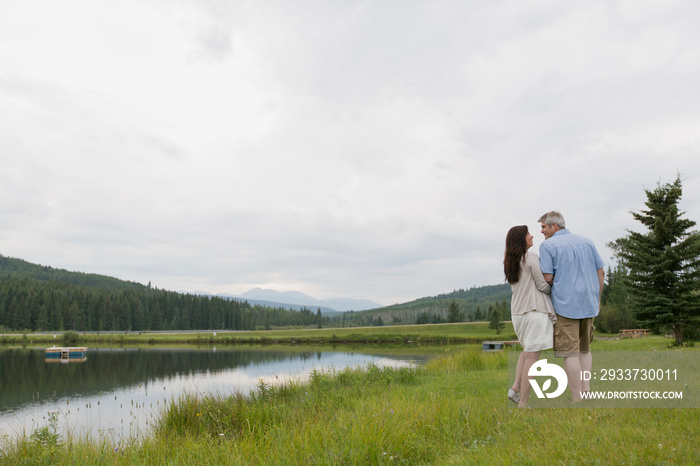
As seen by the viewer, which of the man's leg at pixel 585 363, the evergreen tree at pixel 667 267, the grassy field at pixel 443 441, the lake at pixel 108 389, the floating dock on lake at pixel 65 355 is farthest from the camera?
the floating dock on lake at pixel 65 355

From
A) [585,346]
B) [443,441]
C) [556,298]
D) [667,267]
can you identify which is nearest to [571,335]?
[585,346]

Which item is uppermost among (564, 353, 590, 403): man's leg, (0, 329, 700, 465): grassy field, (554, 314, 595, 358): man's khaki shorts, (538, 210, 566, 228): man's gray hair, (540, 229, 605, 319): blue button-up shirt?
(538, 210, 566, 228): man's gray hair

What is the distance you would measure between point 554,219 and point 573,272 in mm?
826

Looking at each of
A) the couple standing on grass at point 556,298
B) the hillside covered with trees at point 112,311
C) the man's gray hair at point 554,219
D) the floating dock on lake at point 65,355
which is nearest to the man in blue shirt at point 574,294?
the couple standing on grass at point 556,298

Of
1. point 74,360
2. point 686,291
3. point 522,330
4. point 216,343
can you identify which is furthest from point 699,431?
point 216,343

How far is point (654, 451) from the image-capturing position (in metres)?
3.12

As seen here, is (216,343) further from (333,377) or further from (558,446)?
(558,446)

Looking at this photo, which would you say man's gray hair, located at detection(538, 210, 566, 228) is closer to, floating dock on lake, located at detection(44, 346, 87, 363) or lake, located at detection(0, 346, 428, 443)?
lake, located at detection(0, 346, 428, 443)

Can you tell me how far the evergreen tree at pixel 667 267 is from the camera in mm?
16766

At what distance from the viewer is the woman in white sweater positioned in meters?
5.28

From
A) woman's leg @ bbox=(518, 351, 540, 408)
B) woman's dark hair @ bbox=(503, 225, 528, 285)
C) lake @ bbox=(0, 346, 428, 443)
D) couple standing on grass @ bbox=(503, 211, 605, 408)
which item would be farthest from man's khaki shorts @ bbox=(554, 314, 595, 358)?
lake @ bbox=(0, 346, 428, 443)

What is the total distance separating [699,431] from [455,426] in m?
2.15

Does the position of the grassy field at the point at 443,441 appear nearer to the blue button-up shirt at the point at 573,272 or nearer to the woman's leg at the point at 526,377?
the woman's leg at the point at 526,377

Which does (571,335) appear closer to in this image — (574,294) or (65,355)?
(574,294)
